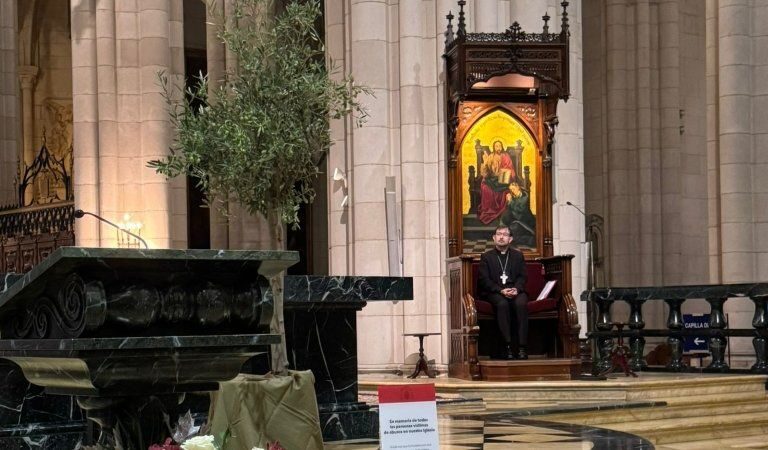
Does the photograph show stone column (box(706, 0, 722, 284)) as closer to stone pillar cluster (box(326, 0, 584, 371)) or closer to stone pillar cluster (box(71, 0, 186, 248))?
stone pillar cluster (box(326, 0, 584, 371))

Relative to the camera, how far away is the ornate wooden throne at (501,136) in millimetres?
14773

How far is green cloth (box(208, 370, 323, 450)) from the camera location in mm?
6492

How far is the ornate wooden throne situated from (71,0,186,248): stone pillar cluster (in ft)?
14.7

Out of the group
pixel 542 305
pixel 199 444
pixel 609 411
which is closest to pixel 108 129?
pixel 542 305

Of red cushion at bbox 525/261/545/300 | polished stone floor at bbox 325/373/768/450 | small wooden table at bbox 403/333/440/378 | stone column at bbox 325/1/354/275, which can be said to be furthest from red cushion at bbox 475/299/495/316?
stone column at bbox 325/1/354/275

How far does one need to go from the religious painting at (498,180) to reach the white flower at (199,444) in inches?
435

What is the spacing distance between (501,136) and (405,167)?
1.21 m

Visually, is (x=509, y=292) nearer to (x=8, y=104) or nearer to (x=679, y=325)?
(x=679, y=325)

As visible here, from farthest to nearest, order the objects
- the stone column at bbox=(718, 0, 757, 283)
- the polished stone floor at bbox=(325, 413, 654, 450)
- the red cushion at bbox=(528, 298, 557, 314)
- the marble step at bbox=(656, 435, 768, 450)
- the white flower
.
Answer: the stone column at bbox=(718, 0, 757, 283) < the red cushion at bbox=(528, 298, 557, 314) < the marble step at bbox=(656, 435, 768, 450) < the polished stone floor at bbox=(325, 413, 654, 450) < the white flower

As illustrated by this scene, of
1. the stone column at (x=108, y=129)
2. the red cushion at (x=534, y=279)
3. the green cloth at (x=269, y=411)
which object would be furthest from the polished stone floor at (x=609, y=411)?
the stone column at (x=108, y=129)

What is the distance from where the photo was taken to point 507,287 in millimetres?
13906

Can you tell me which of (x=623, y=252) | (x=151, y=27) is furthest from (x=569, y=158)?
(x=623, y=252)

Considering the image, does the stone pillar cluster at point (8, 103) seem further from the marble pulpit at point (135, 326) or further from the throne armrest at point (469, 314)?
the marble pulpit at point (135, 326)

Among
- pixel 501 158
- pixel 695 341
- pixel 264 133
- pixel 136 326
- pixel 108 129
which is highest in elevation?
pixel 108 129
